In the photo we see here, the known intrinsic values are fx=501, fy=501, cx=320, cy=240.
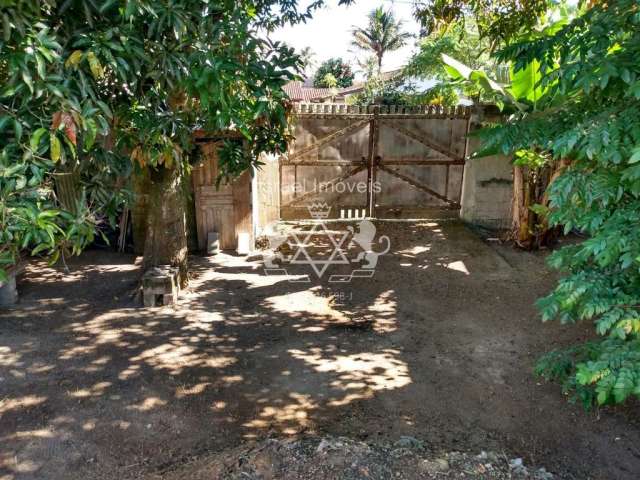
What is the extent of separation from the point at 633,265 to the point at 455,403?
1991mm

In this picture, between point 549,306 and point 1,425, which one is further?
point 1,425

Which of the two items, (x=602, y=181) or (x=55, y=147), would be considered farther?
(x=602, y=181)

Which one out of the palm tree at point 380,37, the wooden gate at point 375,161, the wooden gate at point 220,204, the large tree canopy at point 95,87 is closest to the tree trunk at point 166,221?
the wooden gate at point 220,204

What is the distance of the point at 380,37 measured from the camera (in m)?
34.1

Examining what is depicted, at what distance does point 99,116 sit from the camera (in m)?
2.60

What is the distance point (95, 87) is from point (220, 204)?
5269 mm

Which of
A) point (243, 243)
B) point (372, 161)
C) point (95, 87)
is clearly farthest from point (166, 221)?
point (372, 161)

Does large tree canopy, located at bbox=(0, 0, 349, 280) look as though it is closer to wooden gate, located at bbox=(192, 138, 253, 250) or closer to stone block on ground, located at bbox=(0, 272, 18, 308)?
stone block on ground, located at bbox=(0, 272, 18, 308)

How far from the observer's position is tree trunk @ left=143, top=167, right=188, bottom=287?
638 centimetres

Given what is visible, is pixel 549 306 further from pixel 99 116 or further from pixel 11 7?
pixel 11 7

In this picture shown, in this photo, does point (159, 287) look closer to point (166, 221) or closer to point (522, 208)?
point (166, 221)

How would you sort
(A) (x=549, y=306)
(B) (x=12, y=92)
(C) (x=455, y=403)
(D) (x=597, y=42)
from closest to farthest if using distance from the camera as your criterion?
(B) (x=12, y=92), (D) (x=597, y=42), (A) (x=549, y=306), (C) (x=455, y=403)

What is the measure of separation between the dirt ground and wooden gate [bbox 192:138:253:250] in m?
0.96

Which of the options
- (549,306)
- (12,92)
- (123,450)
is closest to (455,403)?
(549,306)
